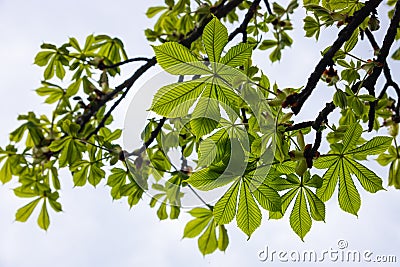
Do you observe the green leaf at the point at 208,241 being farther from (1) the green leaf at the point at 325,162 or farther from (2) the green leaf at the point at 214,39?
(2) the green leaf at the point at 214,39

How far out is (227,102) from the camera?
2.34ft

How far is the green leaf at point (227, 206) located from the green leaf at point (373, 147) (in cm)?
21

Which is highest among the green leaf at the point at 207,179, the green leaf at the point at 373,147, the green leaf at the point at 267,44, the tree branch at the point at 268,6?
the green leaf at the point at 267,44

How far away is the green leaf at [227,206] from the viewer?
2.41 ft

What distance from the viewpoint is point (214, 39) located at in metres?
0.69

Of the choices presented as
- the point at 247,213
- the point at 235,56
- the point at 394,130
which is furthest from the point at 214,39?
the point at 394,130

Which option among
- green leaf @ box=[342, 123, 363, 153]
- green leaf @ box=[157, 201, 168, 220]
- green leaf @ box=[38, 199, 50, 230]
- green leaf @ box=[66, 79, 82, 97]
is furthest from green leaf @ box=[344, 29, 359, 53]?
green leaf @ box=[38, 199, 50, 230]

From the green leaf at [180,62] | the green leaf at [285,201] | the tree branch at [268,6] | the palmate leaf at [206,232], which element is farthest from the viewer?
the tree branch at [268,6]

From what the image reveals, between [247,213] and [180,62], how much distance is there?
26 centimetres

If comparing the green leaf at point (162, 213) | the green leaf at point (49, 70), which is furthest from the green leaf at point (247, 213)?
the green leaf at point (49, 70)

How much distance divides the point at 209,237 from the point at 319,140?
27.7 inches

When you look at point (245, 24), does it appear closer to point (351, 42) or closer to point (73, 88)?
point (351, 42)

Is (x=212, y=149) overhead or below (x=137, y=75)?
below

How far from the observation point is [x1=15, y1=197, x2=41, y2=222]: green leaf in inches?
58.1
